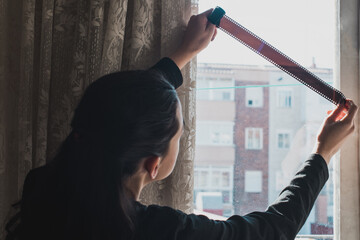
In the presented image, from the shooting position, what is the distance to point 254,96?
142 cm

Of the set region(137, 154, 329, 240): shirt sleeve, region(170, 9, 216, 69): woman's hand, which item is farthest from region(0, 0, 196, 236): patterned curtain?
region(137, 154, 329, 240): shirt sleeve

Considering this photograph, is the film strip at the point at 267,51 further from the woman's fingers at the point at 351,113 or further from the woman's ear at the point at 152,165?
the woman's ear at the point at 152,165

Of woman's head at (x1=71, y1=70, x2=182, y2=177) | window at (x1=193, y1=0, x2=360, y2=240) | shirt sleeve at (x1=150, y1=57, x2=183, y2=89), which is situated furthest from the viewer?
window at (x1=193, y1=0, x2=360, y2=240)

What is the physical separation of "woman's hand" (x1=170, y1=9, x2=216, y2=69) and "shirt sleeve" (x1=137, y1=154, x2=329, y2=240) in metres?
0.42

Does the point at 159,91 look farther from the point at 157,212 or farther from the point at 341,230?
the point at 341,230

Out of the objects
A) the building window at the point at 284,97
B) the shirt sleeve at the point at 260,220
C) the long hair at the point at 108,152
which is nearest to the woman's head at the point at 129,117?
the long hair at the point at 108,152

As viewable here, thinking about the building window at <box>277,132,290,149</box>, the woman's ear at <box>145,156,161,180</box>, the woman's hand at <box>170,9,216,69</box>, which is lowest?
the woman's ear at <box>145,156,161,180</box>

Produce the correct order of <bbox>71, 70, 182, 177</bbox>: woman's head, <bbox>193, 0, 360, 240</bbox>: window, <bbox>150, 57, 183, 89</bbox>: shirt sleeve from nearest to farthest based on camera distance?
<bbox>71, 70, 182, 177</bbox>: woman's head → <bbox>150, 57, 183, 89</bbox>: shirt sleeve → <bbox>193, 0, 360, 240</bbox>: window

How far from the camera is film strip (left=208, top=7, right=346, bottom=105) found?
106 centimetres

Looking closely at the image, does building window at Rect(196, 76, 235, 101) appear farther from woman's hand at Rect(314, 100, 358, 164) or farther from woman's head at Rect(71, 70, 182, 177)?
woman's head at Rect(71, 70, 182, 177)

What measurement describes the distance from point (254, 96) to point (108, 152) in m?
0.76

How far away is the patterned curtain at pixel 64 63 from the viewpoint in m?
1.10

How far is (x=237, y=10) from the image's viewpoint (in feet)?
4.54

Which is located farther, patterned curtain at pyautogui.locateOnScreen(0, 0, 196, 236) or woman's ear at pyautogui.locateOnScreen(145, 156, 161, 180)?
patterned curtain at pyautogui.locateOnScreen(0, 0, 196, 236)
